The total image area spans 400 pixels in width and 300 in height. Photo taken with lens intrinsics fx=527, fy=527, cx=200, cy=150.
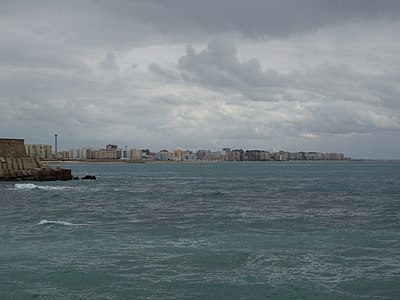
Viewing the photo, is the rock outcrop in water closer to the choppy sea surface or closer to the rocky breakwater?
the rocky breakwater

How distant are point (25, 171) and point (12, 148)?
13.1ft

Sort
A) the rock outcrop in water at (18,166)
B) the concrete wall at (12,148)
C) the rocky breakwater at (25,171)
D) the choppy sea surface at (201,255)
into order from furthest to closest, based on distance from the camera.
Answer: the concrete wall at (12,148)
the rock outcrop in water at (18,166)
the rocky breakwater at (25,171)
the choppy sea surface at (201,255)

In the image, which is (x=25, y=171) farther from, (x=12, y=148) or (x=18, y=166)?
(x=12, y=148)

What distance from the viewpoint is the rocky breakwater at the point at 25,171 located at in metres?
77.8

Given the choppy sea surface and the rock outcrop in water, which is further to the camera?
the rock outcrop in water

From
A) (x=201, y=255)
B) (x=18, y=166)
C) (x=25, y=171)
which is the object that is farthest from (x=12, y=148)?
(x=201, y=255)

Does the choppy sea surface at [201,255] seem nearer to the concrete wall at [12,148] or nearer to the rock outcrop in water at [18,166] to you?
the rock outcrop in water at [18,166]

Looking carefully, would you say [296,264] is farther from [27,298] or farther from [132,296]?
[27,298]

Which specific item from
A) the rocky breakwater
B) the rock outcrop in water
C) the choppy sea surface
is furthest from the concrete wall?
the choppy sea surface

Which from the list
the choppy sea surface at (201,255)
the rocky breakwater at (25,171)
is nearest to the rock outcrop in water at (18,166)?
the rocky breakwater at (25,171)

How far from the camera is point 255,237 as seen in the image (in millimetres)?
23641

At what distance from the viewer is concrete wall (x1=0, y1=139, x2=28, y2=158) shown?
258 ft

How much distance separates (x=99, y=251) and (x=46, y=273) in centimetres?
368

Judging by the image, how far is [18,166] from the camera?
79812 mm
